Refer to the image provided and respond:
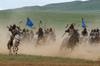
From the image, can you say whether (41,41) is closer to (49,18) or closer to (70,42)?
(70,42)

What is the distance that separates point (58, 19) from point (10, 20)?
737 inches

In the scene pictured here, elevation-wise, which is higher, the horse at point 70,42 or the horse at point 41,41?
the horse at point 41,41

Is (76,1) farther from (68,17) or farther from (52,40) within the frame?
(52,40)

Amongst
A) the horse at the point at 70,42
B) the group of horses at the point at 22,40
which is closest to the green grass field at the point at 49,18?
the group of horses at the point at 22,40

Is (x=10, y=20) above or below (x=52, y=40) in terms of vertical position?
above

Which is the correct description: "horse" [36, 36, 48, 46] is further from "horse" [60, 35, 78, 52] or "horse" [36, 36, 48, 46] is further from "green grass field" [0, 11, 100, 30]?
"green grass field" [0, 11, 100, 30]

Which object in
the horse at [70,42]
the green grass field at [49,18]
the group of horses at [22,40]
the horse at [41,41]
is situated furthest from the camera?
the green grass field at [49,18]

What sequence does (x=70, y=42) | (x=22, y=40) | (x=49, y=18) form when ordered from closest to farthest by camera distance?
(x=70, y=42)
(x=22, y=40)
(x=49, y=18)

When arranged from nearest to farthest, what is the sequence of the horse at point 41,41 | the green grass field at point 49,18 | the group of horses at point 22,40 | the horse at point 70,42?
the group of horses at point 22,40 → the horse at point 70,42 → the horse at point 41,41 → the green grass field at point 49,18

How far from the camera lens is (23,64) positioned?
53.9 feet

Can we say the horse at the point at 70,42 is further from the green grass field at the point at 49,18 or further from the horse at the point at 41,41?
the green grass field at the point at 49,18

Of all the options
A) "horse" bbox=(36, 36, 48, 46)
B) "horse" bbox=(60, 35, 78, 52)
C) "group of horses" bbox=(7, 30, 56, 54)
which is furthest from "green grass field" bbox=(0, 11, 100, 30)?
"horse" bbox=(60, 35, 78, 52)

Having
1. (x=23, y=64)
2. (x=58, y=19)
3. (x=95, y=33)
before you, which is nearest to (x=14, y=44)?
(x=23, y=64)

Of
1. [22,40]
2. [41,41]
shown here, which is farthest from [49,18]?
[41,41]
